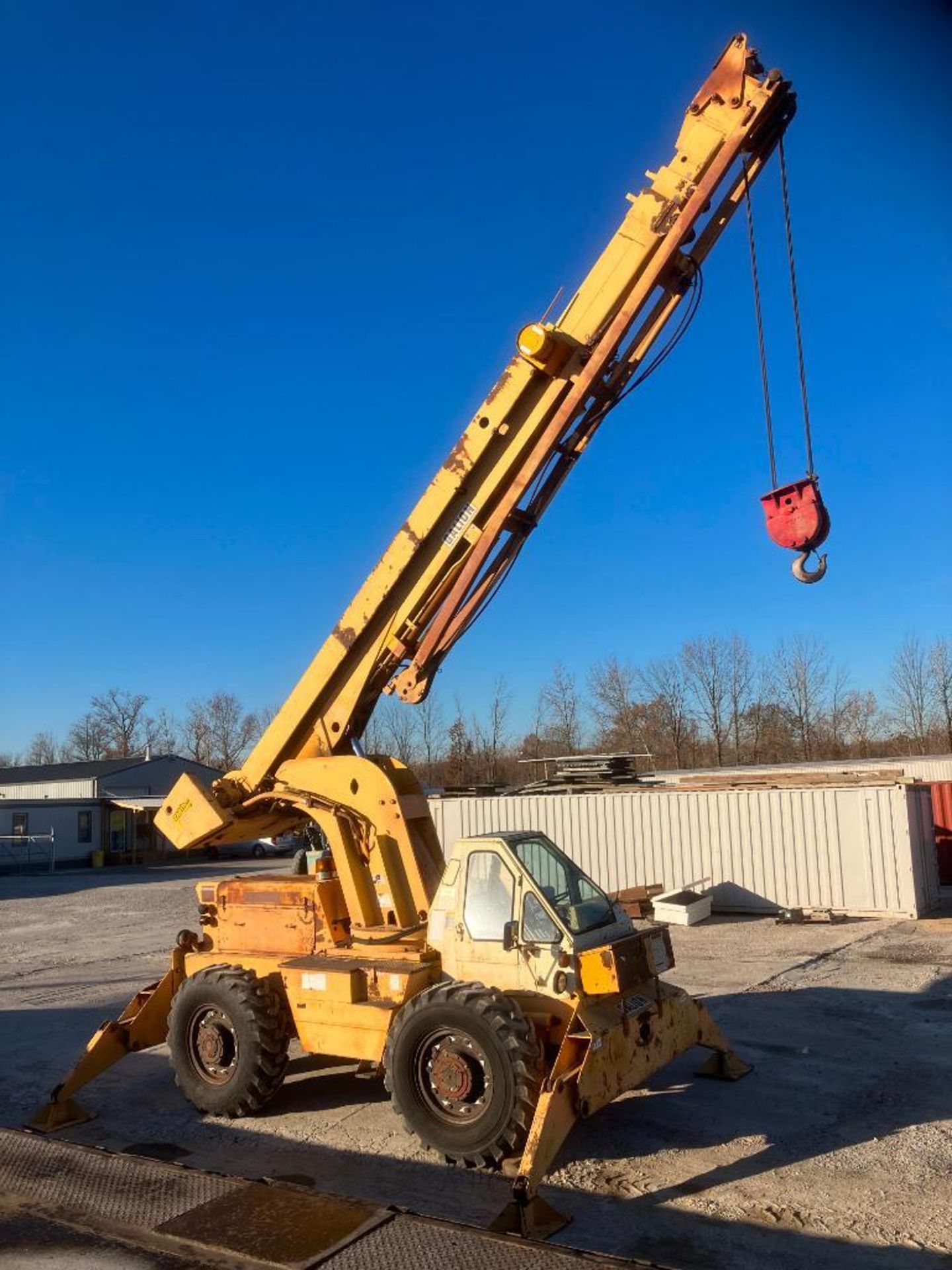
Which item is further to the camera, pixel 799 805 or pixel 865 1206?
pixel 799 805

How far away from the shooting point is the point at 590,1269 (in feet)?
13.0

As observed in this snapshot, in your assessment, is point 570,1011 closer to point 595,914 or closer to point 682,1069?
point 595,914

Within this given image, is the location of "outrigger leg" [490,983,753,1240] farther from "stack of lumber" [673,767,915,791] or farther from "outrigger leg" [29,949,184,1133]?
"stack of lumber" [673,767,915,791]

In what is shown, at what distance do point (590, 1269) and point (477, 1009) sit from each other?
2.66 metres

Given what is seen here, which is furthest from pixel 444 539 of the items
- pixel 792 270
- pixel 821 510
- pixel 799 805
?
pixel 799 805

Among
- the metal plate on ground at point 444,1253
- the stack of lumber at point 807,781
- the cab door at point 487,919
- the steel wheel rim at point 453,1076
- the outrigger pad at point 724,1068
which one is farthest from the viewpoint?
the stack of lumber at point 807,781

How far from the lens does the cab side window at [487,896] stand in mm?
7238

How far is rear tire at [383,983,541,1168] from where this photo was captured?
640 cm

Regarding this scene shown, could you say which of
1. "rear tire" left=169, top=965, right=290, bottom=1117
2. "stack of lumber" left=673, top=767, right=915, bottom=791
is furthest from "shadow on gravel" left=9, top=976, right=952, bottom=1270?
"stack of lumber" left=673, top=767, right=915, bottom=791

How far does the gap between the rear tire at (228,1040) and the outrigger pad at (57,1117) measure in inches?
32.7

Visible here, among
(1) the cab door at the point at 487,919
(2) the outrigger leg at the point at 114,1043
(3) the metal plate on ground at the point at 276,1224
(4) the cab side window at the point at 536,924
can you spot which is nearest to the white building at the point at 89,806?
(2) the outrigger leg at the point at 114,1043

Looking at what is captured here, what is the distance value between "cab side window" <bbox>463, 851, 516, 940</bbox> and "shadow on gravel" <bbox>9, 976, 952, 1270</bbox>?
1.58 metres

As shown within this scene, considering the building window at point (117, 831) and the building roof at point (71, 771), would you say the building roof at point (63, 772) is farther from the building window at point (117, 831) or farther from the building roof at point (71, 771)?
the building window at point (117, 831)

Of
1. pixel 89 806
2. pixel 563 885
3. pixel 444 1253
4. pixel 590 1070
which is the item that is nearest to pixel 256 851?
pixel 89 806
